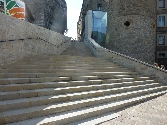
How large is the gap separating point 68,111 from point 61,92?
918 millimetres

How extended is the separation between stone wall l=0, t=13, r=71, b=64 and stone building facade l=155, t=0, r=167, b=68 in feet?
50.2

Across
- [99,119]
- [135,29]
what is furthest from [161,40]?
[99,119]

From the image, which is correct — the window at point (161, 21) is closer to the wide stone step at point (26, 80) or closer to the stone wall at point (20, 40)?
the stone wall at point (20, 40)

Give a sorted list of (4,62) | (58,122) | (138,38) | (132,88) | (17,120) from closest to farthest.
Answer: (17,120) → (58,122) → (4,62) → (132,88) → (138,38)

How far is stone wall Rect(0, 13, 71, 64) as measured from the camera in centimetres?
662

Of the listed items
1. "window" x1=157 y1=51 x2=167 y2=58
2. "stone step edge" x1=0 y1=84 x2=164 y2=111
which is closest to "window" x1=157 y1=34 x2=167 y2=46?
"window" x1=157 y1=51 x2=167 y2=58

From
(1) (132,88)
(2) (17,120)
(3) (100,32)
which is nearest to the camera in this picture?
(2) (17,120)

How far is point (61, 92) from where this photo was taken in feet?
17.6

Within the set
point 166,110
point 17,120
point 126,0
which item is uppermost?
point 126,0

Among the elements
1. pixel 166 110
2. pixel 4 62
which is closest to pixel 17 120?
pixel 4 62

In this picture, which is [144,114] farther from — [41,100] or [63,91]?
[41,100]

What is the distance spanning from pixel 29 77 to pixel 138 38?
568 inches

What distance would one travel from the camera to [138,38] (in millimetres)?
17438

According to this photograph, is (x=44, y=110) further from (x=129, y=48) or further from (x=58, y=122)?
(x=129, y=48)
